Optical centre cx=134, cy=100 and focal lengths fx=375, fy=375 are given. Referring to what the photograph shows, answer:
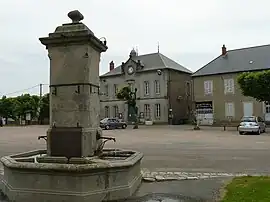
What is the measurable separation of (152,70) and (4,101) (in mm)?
28525

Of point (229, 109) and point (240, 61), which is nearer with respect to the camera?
point (240, 61)

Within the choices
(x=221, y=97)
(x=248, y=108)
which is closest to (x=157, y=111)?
(x=221, y=97)

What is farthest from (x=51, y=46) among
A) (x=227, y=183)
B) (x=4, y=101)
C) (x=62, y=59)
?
(x=4, y=101)

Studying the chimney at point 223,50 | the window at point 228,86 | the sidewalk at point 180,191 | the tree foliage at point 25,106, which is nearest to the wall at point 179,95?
the chimney at point 223,50

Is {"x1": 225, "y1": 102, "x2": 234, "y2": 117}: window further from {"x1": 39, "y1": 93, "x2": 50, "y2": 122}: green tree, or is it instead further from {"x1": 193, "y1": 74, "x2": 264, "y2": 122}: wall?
{"x1": 39, "y1": 93, "x2": 50, "y2": 122}: green tree

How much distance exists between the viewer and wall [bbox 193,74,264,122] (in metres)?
46.9

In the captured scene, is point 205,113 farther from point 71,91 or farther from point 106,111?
point 71,91

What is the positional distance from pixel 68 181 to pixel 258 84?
30.8 meters

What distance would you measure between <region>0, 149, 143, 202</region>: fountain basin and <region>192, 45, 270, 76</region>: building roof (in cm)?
4098

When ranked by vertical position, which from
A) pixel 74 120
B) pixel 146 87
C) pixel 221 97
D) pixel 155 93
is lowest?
pixel 74 120

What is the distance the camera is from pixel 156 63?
56.1m

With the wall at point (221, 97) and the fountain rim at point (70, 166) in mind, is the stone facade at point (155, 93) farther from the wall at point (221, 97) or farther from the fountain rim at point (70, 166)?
the fountain rim at point (70, 166)

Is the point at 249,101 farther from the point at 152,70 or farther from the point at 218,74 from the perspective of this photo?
the point at 152,70

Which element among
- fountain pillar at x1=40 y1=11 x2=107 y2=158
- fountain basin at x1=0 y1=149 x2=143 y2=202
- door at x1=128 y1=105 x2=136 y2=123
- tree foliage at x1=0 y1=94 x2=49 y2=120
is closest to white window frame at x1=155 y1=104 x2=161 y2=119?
door at x1=128 y1=105 x2=136 y2=123
